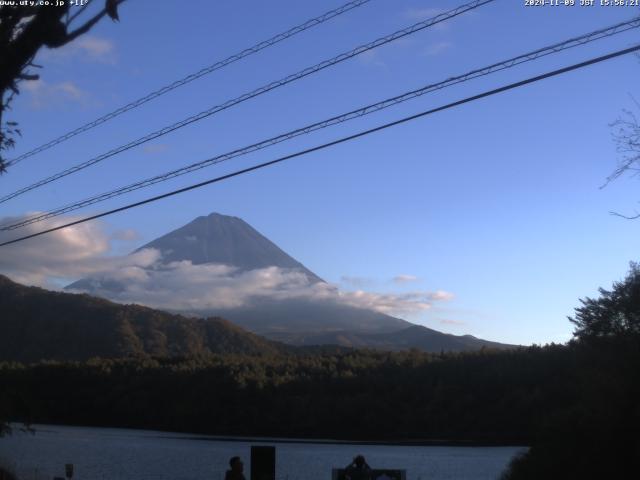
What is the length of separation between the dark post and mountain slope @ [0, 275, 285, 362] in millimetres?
90512

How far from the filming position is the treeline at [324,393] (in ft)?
228

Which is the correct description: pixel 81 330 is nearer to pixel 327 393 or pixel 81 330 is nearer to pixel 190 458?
pixel 327 393

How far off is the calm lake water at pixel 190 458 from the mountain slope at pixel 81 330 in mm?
40086

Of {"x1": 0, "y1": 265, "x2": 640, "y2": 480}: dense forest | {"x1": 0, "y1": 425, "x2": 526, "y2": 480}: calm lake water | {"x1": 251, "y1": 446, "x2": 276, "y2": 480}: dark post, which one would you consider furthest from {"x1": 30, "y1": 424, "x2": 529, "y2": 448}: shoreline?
{"x1": 251, "y1": 446, "x2": 276, "y2": 480}: dark post

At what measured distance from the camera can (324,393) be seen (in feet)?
273

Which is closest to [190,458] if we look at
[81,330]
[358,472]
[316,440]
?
[316,440]

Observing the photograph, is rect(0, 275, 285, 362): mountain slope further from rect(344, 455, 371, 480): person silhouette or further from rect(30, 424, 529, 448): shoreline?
rect(344, 455, 371, 480): person silhouette

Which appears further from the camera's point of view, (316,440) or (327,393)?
(327,393)

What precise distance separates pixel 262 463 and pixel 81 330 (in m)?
105

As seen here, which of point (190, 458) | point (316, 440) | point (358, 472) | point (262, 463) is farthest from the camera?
point (316, 440)

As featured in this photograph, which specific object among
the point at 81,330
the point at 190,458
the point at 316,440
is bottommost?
the point at 190,458

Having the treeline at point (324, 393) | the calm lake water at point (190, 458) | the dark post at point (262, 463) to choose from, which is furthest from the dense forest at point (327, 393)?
the dark post at point (262, 463)

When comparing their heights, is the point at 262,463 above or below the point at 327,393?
below

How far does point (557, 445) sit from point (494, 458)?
35.7 meters
